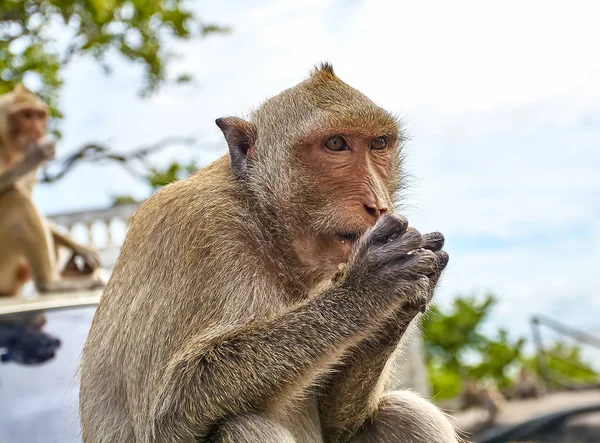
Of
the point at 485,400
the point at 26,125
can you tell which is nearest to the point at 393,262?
the point at 485,400

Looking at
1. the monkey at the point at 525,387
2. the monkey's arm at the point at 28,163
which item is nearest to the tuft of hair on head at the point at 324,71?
the monkey's arm at the point at 28,163

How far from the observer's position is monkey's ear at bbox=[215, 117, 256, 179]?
10.5ft

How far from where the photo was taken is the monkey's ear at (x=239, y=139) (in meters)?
3.20

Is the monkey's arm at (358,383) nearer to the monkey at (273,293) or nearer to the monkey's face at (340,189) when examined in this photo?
the monkey at (273,293)

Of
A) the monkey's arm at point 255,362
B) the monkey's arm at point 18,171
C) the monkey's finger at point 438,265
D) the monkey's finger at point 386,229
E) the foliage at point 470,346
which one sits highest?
the monkey's finger at point 386,229

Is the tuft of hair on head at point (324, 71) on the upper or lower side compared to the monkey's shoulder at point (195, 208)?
upper

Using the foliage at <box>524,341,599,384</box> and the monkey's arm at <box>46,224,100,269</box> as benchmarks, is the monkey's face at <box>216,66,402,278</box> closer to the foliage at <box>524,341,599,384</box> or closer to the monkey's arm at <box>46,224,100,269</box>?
the monkey's arm at <box>46,224,100,269</box>

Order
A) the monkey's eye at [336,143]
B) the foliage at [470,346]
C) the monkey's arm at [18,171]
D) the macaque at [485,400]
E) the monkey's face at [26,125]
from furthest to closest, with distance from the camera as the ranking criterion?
the foliage at [470,346] → the monkey's face at [26,125] → the macaque at [485,400] → the monkey's arm at [18,171] → the monkey's eye at [336,143]

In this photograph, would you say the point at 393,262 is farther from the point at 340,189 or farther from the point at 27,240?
the point at 27,240

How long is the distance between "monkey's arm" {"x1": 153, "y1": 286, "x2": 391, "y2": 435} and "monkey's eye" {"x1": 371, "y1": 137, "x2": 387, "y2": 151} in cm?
67

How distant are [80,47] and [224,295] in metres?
11.9

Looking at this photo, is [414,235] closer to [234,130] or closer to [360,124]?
[360,124]

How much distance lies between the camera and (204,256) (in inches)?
113

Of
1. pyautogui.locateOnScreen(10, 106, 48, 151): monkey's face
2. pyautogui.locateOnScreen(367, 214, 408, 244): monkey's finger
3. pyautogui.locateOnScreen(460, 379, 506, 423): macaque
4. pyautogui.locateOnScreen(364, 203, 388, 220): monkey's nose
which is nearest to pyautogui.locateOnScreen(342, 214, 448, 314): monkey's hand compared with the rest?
pyautogui.locateOnScreen(367, 214, 408, 244): monkey's finger
